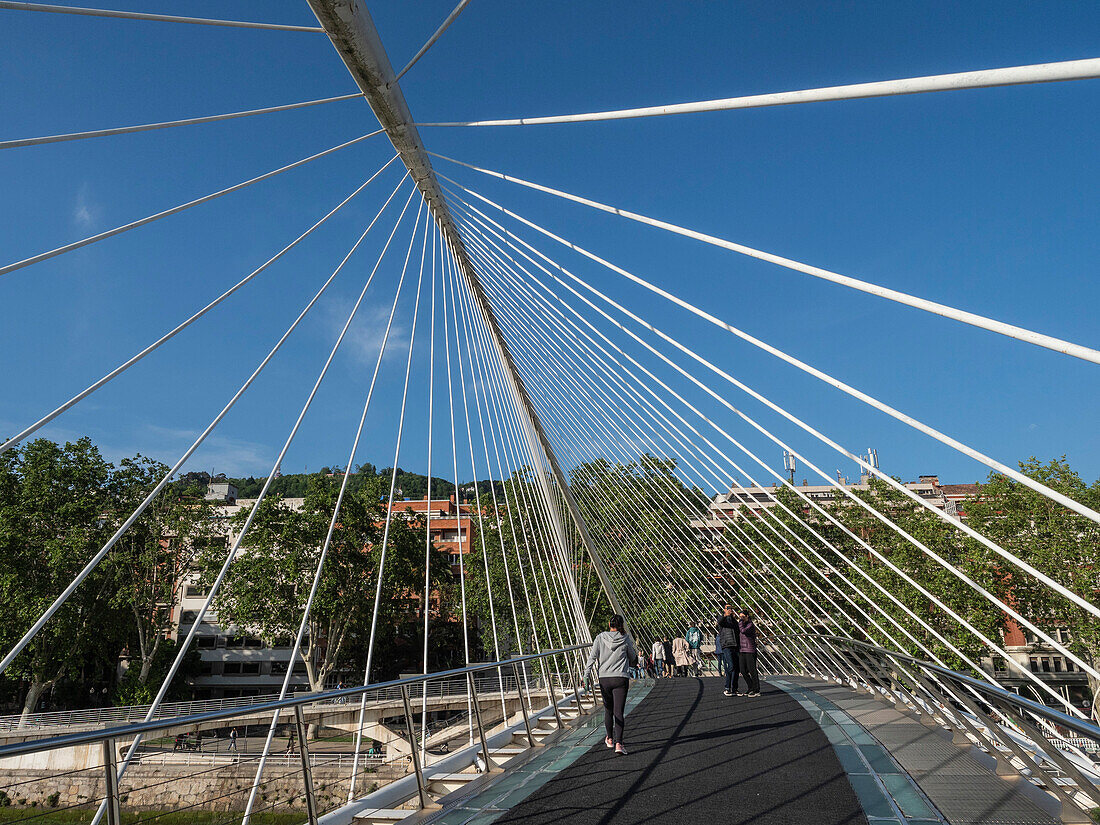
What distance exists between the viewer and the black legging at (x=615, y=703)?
548 centimetres

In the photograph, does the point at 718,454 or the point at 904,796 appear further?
the point at 718,454

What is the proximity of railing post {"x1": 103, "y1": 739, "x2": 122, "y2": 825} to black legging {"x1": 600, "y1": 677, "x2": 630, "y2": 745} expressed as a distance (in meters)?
3.58

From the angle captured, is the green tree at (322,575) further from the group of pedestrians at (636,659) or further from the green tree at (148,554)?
the group of pedestrians at (636,659)

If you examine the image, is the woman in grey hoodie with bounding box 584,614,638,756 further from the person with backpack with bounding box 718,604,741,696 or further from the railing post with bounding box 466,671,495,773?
the person with backpack with bounding box 718,604,741,696

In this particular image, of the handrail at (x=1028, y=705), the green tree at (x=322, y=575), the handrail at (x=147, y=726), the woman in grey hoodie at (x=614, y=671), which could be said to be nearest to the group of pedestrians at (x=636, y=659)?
the woman in grey hoodie at (x=614, y=671)

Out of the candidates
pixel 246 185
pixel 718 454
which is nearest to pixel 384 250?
pixel 246 185

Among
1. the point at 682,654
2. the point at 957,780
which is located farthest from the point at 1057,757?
the point at 682,654

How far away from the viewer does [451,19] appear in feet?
15.9

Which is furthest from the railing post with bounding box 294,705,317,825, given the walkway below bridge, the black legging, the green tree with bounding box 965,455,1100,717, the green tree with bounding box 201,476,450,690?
the green tree with bounding box 201,476,450,690

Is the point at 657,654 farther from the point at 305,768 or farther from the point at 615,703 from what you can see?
the point at 305,768

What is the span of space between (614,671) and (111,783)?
3905mm

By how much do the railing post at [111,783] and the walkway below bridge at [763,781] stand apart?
1.55 meters

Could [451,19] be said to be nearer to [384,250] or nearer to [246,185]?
[246,185]

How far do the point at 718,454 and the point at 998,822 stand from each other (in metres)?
7.19
